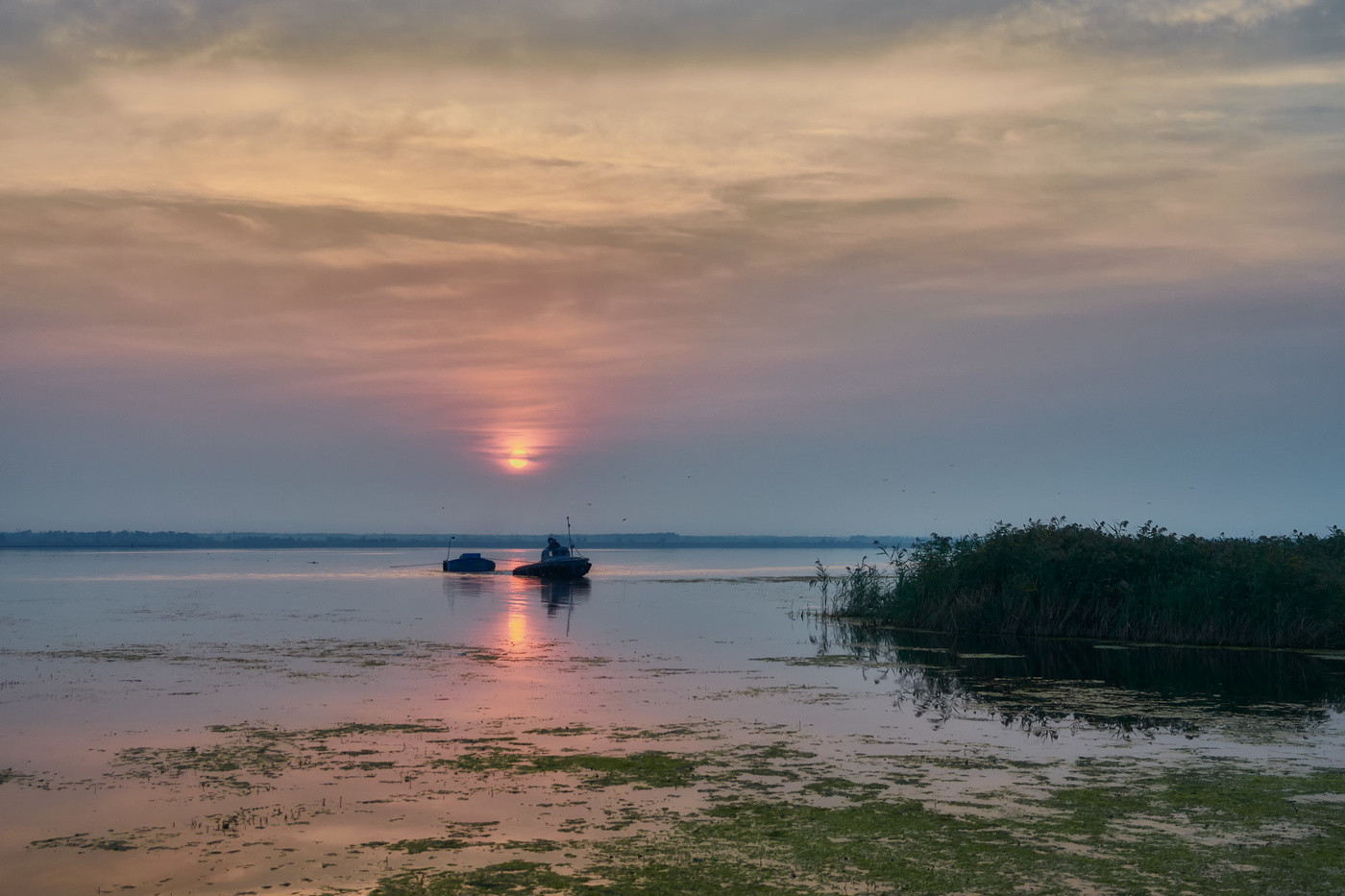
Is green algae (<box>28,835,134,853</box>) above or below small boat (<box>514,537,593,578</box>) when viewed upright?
below

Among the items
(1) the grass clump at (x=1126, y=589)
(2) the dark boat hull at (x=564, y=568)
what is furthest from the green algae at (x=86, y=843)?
(2) the dark boat hull at (x=564, y=568)

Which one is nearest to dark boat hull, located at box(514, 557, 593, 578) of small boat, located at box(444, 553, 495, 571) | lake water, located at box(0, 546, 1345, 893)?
small boat, located at box(444, 553, 495, 571)

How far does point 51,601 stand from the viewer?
56.2 meters

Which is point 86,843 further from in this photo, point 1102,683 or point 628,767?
point 1102,683

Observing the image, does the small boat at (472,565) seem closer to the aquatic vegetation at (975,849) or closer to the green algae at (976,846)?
the green algae at (976,846)

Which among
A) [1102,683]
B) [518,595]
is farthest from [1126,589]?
[518,595]

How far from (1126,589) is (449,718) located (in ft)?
74.0

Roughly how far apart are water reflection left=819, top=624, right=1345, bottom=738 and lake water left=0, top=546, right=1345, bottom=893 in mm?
119

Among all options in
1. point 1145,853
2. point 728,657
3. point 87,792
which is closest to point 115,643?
point 728,657

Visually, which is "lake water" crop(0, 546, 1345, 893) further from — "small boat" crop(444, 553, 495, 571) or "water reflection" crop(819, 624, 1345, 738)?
"small boat" crop(444, 553, 495, 571)

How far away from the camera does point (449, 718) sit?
19.7 m

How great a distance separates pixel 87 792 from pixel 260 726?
4696 mm

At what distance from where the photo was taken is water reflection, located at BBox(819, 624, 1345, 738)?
1989cm

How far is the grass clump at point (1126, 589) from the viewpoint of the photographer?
3225 cm
